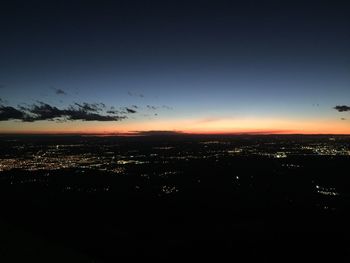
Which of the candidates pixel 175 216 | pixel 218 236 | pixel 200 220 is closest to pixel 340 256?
pixel 218 236

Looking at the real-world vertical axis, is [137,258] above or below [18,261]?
below

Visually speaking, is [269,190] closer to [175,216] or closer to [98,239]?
[175,216]

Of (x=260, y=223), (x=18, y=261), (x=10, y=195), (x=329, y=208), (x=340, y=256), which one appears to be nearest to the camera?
(x=18, y=261)

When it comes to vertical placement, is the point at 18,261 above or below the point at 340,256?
above

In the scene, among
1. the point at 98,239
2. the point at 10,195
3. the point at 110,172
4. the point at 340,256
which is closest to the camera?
the point at 340,256

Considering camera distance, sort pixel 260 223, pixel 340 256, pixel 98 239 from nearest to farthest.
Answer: pixel 340 256, pixel 98 239, pixel 260 223

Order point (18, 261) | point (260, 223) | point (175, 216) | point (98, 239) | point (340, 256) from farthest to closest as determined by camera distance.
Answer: point (175, 216) < point (260, 223) < point (98, 239) < point (340, 256) < point (18, 261)

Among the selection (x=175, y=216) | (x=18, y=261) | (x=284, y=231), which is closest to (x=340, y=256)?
(x=284, y=231)

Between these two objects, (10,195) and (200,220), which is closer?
(200,220)

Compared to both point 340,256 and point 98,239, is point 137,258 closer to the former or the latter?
point 98,239
